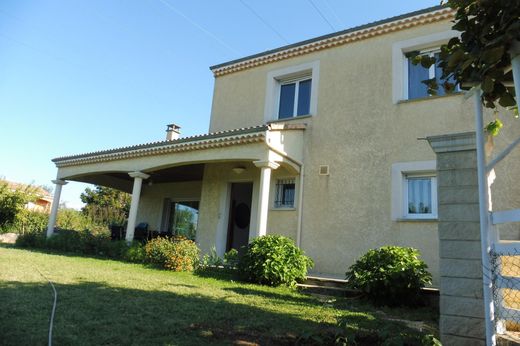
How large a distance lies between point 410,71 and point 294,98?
11.5ft

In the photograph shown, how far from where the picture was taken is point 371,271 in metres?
6.72

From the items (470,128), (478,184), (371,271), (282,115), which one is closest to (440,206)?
(478,184)

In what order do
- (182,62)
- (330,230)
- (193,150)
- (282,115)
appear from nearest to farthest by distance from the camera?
(330,230) → (193,150) → (282,115) → (182,62)

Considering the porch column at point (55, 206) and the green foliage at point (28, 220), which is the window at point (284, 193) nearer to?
the porch column at point (55, 206)

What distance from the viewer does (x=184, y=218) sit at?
52.1 feet

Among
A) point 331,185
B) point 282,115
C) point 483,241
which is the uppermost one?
point 282,115

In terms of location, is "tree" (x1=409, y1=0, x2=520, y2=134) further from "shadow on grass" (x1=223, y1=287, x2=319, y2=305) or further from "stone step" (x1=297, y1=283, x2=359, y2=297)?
"stone step" (x1=297, y1=283, x2=359, y2=297)

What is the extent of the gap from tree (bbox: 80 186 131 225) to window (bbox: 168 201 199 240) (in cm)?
1166

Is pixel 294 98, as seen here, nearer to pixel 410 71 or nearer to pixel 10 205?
pixel 410 71

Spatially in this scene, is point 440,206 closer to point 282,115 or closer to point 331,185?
point 331,185

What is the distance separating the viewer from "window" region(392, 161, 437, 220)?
8.66m

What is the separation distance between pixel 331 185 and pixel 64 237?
9288mm

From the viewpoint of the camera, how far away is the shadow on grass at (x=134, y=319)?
3441mm

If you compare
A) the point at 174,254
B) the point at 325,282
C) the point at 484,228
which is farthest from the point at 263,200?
the point at 484,228
